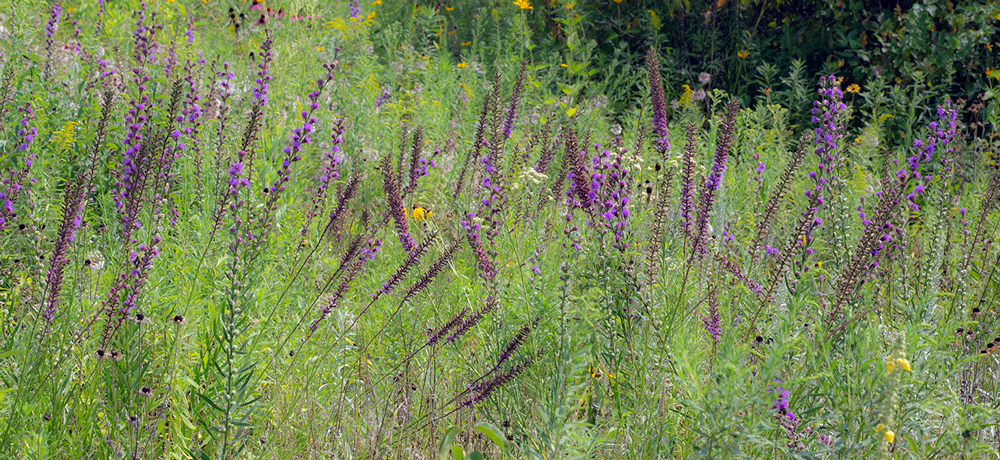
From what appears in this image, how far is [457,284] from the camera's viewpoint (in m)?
3.09

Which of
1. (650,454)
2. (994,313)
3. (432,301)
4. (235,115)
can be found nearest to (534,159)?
(235,115)

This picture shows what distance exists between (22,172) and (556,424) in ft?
8.04

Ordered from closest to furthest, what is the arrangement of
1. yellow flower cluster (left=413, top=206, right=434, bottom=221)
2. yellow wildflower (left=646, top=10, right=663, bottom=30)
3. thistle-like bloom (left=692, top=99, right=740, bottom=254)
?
thistle-like bloom (left=692, top=99, right=740, bottom=254) < yellow flower cluster (left=413, top=206, right=434, bottom=221) < yellow wildflower (left=646, top=10, right=663, bottom=30)

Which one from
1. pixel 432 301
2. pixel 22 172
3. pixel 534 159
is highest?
pixel 22 172

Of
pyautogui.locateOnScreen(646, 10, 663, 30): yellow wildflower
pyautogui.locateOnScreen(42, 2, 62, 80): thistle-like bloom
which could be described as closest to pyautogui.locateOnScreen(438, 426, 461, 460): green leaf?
pyautogui.locateOnScreen(42, 2, 62, 80): thistle-like bloom

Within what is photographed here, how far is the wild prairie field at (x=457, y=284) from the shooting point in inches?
79.5

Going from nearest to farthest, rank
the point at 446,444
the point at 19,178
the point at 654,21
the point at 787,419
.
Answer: the point at 446,444
the point at 787,419
the point at 19,178
the point at 654,21

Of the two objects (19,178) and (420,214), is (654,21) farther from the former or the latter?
(19,178)

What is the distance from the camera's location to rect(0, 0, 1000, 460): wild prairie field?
79.5 inches

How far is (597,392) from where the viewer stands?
98.1 inches

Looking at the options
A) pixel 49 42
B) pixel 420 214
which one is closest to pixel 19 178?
pixel 420 214

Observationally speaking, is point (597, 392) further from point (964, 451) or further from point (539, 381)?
point (964, 451)

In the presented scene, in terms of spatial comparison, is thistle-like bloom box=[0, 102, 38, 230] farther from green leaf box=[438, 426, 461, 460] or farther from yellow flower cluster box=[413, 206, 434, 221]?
green leaf box=[438, 426, 461, 460]

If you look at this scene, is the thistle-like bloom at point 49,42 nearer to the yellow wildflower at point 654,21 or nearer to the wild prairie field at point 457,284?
the wild prairie field at point 457,284
